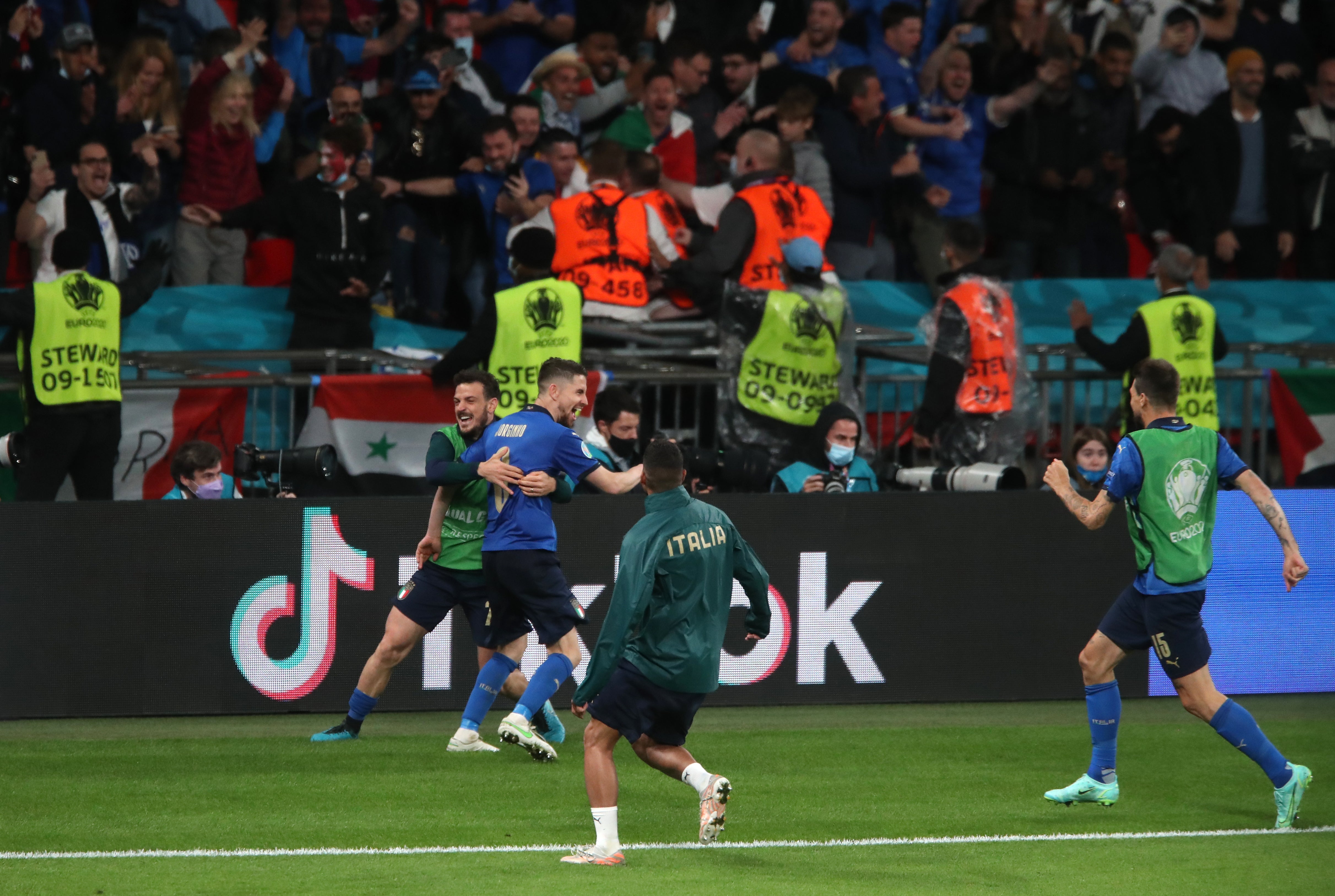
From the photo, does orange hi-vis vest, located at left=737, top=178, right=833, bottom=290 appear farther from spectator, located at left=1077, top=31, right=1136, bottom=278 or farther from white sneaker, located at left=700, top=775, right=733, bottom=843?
white sneaker, located at left=700, top=775, right=733, bottom=843

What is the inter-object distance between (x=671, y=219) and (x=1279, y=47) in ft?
23.5

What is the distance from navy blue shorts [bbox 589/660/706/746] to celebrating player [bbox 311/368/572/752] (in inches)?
101

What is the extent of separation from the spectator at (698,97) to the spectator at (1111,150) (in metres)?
3.53

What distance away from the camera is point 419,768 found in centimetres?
929

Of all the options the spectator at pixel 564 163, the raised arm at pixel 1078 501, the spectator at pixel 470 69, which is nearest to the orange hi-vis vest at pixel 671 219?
the spectator at pixel 564 163

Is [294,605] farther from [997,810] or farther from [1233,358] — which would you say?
[1233,358]

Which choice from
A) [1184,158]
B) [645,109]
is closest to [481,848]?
[645,109]

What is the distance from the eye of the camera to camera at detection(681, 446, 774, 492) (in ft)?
37.9

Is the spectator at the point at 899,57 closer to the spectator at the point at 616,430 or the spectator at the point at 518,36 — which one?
the spectator at the point at 518,36

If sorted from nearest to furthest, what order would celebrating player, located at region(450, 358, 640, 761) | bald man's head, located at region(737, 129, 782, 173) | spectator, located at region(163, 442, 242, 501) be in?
celebrating player, located at region(450, 358, 640, 761), spectator, located at region(163, 442, 242, 501), bald man's head, located at region(737, 129, 782, 173)

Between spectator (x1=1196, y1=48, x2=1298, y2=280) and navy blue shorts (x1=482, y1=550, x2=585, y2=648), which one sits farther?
spectator (x1=1196, y1=48, x2=1298, y2=280)

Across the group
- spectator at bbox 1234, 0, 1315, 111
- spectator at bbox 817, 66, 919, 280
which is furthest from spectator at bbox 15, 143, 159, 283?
spectator at bbox 1234, 0, 1315, 111

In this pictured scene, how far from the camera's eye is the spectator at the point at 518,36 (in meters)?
15.3

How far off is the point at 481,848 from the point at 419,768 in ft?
6.19
